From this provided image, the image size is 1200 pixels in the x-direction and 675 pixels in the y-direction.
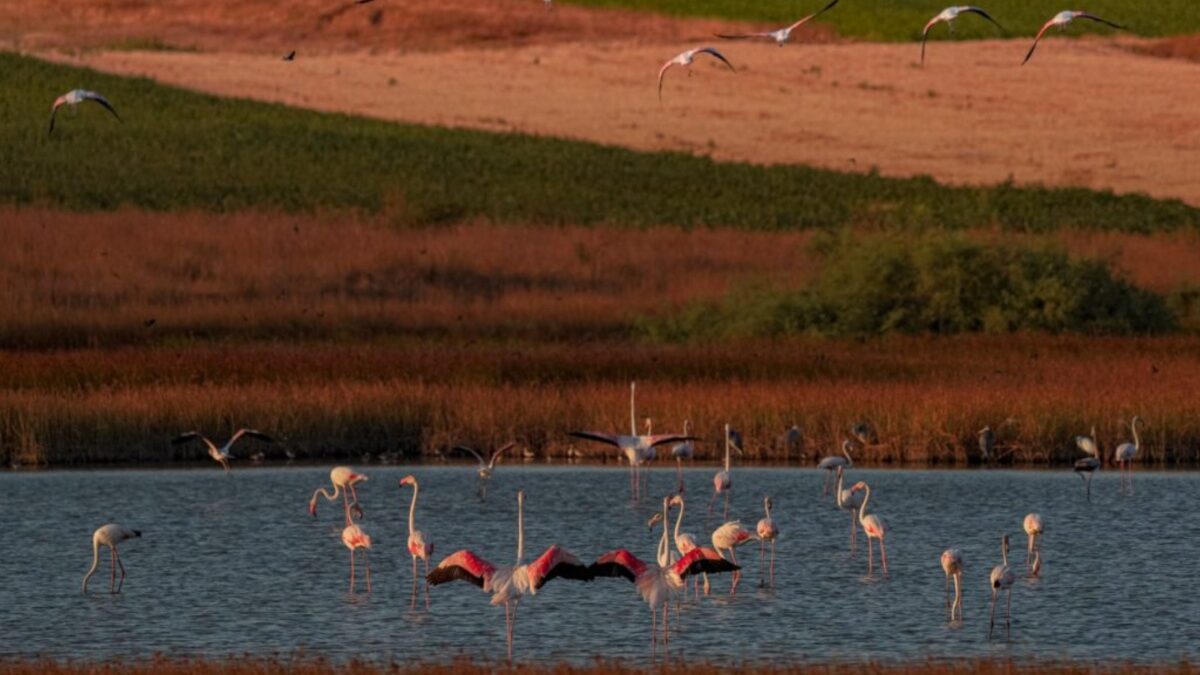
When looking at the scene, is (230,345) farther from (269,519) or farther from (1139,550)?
(1139,550)

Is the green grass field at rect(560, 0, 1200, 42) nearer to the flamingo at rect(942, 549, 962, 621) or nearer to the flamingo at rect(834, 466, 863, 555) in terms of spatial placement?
the flamingo at rect(834, 466, 863, 555)

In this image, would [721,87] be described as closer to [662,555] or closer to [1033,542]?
[1033,542]

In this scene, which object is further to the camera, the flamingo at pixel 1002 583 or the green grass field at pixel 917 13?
the green grass field at pixel 917 13

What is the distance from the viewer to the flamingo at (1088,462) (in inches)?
898

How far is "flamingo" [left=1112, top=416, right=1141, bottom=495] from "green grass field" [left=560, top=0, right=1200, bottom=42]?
212ft

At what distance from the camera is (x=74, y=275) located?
4306 centimetres

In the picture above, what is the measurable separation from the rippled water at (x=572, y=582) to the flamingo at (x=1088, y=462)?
0.61 ft

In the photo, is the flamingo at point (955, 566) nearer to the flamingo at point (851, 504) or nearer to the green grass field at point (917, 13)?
the flamingo at point (851, 504)

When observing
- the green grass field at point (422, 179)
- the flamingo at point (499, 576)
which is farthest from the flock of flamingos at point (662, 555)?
the green grass field at point (422, 179)

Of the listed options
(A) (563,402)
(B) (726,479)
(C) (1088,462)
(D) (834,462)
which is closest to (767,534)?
(B) (726,479)

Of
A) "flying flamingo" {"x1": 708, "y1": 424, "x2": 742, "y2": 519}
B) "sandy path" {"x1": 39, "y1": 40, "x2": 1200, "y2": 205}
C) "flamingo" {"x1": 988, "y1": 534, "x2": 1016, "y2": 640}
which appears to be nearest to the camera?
"flamingo" {"x1": 988, "y1": 534, "x2": 1016, "y2": 640}

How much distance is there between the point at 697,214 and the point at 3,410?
36295 mm

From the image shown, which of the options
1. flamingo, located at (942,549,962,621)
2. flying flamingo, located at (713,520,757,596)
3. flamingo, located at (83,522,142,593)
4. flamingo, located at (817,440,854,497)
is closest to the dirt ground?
flamingo, located at (817,440,854,497)

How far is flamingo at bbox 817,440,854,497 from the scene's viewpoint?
22.8m
